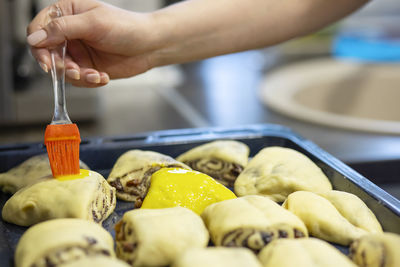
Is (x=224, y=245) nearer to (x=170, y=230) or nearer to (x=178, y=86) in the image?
(x=170, y=230)

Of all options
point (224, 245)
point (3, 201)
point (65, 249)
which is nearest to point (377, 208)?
point (224, 245)

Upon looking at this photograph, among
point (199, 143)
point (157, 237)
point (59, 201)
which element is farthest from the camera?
point (199, 143)

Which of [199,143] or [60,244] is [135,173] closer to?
[199,143]

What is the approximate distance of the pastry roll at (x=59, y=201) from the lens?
2.52 feet

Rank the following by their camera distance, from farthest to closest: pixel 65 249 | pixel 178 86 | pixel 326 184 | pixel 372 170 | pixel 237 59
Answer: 1. pixel 237 59
2. pixel 178 86
3. pixel 372 170
4. pixel 326 184
5. pixel 65 249

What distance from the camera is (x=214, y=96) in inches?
77.1

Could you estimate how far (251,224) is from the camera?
681mm

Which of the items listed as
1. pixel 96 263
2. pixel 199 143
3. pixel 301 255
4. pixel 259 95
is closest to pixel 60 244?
pixel 96 263

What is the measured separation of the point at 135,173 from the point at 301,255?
16.5 inches

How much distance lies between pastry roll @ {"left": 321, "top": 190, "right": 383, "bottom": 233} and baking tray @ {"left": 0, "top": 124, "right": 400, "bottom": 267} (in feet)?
0.07

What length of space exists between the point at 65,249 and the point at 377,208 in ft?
1.62

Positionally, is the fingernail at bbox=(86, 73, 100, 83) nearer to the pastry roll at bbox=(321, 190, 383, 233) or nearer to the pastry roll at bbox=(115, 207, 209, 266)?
the pastry roll at bbox=(115, 207, 209, 266)

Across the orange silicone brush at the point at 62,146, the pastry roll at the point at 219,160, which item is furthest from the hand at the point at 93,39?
the pastry roll at the point at 219,160

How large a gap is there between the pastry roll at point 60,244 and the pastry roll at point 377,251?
0.33 m
